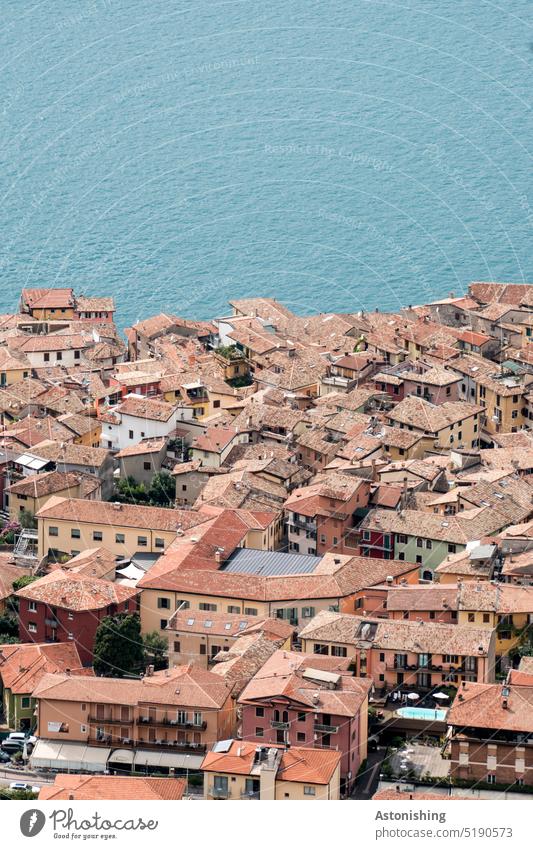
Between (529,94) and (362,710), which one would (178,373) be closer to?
(362,710)

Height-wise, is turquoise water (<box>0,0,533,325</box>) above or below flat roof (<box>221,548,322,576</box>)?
above

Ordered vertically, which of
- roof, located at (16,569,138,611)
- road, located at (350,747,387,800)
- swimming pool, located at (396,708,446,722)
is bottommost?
road, located at (350,747,387,800)

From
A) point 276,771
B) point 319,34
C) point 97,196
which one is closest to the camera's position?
point 276,771

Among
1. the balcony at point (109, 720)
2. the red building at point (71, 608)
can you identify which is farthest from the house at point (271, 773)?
the red building at point (71, 608)

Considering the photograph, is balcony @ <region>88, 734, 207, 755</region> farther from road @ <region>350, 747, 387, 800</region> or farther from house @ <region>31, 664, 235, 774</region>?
road @ <region>350, 747, 387, 800</region>

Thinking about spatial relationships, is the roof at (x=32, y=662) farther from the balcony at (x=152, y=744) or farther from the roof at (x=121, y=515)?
the roof at (x=121, y=515)

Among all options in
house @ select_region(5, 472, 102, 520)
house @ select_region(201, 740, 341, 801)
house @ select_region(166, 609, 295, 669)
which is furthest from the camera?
house @ select_region(5, 472, 102, 520)

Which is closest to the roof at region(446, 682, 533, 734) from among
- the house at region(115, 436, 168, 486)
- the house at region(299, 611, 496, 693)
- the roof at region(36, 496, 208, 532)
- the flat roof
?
the house at region(299, 611, 496, 693)

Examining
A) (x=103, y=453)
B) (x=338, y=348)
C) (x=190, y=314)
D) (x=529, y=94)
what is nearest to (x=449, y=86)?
(x=529, y=94)
